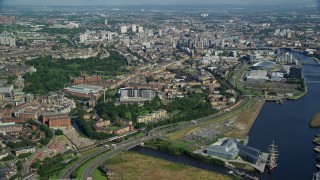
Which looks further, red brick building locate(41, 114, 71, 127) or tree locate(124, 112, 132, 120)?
tree locate(124, 112, 132, 120)

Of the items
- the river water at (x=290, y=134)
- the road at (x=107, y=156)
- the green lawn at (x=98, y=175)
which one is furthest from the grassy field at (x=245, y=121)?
the green lawn at (x=98, y=175)

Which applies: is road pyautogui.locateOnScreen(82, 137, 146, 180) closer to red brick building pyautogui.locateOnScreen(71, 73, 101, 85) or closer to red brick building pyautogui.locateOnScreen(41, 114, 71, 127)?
red brick building pyautogui.locateOnScreen(41, 114, 71, 127)

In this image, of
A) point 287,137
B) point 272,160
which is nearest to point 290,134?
point 287,137

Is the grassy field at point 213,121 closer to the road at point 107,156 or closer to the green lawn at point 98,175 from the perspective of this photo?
the road at point 107,156

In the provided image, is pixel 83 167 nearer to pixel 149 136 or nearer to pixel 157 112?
pixel 149 136

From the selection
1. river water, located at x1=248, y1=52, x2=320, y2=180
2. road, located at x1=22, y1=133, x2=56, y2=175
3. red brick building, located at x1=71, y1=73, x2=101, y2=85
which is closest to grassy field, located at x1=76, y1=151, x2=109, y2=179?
road, located at x1=22, y1=133, x2=56, y2=175
